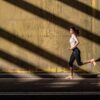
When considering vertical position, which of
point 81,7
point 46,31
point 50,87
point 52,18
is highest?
point 81,7

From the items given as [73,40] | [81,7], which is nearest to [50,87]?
[73,40]

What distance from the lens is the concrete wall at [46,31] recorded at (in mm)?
17359

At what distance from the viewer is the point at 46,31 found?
687 inches

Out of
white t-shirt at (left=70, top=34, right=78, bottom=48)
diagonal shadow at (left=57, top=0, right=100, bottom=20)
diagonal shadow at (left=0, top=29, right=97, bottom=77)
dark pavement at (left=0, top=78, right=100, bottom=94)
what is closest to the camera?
dark pavement at (left=0, top=78, right=100, bottom=94)

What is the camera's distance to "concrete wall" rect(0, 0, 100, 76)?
57.0ft

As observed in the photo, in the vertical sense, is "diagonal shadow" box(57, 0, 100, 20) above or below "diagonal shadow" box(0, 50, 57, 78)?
above

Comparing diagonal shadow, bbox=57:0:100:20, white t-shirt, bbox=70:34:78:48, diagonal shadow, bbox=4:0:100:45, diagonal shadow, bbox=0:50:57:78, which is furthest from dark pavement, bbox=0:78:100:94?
diagonal shadow, bbox=57:0:100:20

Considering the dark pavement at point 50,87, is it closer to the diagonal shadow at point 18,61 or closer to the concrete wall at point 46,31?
the diagonal shadow at point 18,61

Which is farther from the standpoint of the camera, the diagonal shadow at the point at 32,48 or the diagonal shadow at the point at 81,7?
the diagonal shadow at the point at 32,48

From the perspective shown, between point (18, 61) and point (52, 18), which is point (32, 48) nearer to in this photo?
point (18, 61)

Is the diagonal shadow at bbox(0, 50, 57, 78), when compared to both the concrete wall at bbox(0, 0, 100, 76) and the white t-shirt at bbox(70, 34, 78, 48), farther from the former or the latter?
the white t-shirt at bbox(70, 34, 78, 48)

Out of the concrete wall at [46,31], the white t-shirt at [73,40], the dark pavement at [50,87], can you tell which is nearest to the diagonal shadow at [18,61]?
the concrete wall at [46,31]
